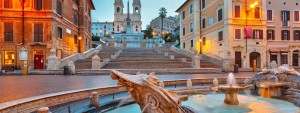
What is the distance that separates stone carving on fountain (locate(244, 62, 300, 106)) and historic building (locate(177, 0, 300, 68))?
21.2m

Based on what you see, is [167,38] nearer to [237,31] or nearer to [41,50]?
[237,31]

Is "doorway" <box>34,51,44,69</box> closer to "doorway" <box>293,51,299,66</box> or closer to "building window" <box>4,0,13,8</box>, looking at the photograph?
"building window" <box>4,0,13,8</box>

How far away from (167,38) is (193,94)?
220ft

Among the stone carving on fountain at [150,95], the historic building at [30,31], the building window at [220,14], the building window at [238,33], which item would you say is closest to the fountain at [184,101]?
the stone carving on fountain at [150,95]

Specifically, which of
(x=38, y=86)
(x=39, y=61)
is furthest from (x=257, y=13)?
(x=38, y=86)

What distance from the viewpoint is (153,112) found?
4.92 meters

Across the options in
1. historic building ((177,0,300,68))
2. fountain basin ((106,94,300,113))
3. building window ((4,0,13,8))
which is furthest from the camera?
historic building ((177,0,300,68))

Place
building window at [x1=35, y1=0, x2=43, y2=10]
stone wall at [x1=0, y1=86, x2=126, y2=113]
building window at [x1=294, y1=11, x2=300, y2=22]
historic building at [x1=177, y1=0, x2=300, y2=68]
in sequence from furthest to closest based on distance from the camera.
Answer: building window at [x1=294, y1=11, x2=300, y2=22] < historic building at [x1=177, y1=0, x2=300, y2=68] < building window at [x1=35, y1=0, x2=43, y2=10] < stone wall at [x1=0, y1=86, x2=126, y2=113]

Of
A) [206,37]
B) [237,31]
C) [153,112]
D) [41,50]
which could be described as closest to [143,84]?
[153,112]

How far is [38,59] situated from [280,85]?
26.6 meters

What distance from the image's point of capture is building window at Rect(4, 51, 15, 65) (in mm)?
26672

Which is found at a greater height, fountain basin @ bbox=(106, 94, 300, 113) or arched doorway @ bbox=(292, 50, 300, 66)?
arched doorway @ bbox=(292, 50, 300, 66)

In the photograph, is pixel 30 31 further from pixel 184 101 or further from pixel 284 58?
pixel 284 58

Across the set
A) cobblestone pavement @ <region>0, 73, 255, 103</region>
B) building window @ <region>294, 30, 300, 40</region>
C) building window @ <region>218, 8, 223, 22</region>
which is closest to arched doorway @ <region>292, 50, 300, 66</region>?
building window @ <region>294, 30, 300, 40</region>
